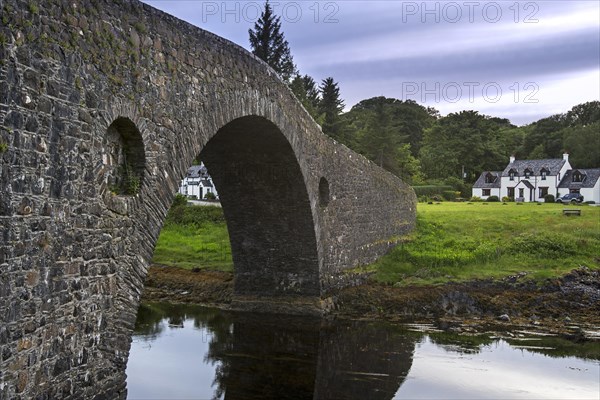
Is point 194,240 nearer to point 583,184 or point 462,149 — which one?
point 583,184

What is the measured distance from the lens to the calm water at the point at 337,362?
11.9 m

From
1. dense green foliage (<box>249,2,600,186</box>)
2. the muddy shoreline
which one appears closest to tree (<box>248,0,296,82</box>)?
dense green foliage (<box>249,2,600,186</box>)

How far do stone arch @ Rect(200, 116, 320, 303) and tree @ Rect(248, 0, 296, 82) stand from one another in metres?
35.3

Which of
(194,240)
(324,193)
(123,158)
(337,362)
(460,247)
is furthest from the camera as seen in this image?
(194,240)

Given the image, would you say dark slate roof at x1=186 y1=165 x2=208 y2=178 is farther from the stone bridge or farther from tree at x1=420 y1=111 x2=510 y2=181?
the stone bridge

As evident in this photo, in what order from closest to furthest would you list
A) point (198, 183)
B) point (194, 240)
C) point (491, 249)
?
point (491, 249), point (194, 240), point (198, 183)

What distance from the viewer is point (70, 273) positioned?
747 centimetres

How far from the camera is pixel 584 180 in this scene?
58750 mm

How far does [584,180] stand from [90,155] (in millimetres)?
58726

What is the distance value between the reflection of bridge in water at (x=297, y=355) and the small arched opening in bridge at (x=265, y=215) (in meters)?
1.20

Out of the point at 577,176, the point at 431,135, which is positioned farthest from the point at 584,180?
the point at 431,135

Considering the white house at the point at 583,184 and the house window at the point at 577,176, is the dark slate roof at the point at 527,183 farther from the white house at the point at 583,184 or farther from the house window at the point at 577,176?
the house window at the point at 577,176

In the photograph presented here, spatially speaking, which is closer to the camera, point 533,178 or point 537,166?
point 533,178

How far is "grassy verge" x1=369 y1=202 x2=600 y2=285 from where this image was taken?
2239 centimetres
